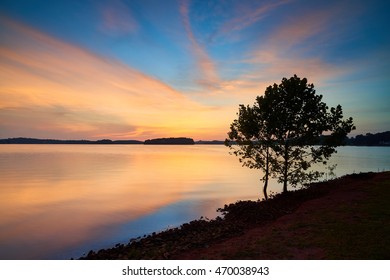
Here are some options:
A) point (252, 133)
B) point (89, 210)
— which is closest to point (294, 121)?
point (252, 133)

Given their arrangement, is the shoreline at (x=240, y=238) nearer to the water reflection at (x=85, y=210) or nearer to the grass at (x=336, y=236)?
the grass at (x=336, y=236)

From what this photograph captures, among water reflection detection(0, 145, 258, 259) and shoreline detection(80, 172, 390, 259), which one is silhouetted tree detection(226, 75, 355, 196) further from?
water reflection detection(0, 145, 258, 259)

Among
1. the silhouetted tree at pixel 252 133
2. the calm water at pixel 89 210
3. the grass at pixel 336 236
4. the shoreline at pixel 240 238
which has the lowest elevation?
the calm water at pixel 89 210

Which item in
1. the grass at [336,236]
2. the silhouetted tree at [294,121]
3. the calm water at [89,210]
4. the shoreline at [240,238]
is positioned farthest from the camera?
the silhouetted tree at [294,121]

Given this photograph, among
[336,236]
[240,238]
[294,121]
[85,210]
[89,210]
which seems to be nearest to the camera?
[336,236]

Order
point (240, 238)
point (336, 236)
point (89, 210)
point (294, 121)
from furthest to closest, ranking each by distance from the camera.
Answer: point (89, 210) < point (294, 121) < point (240, 238) < point (336, 236)

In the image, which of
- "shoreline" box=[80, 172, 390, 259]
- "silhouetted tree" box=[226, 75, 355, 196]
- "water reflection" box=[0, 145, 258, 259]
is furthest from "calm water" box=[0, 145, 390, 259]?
"silhouetted tree" box=[226, 75, 355, 196]

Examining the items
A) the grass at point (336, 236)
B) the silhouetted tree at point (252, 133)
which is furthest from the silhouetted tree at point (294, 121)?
the grass at point (336, 236)

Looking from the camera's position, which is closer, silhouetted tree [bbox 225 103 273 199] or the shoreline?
the shoreline

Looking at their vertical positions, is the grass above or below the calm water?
above

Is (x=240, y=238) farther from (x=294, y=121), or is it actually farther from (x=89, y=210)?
(x=89, y=210)
